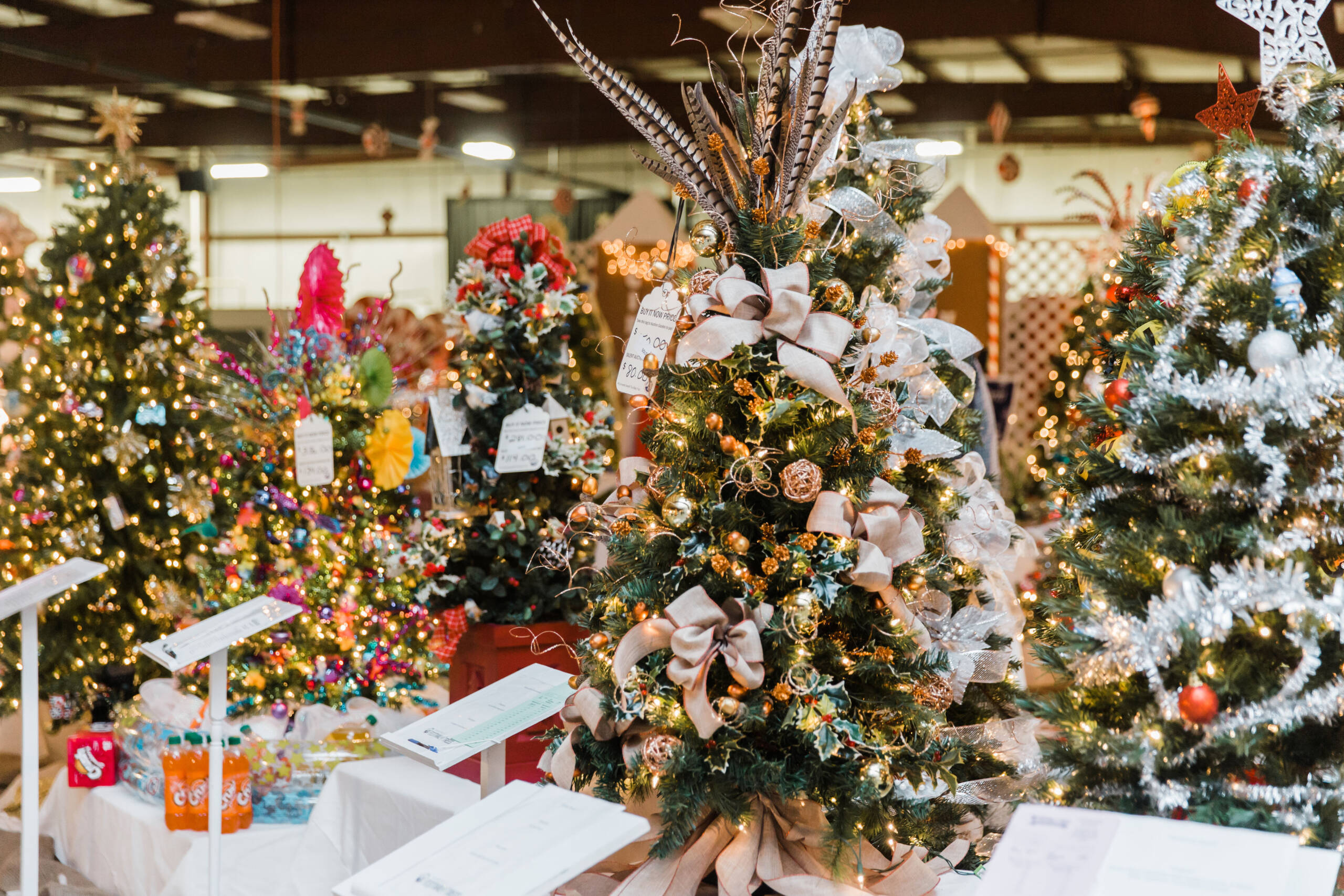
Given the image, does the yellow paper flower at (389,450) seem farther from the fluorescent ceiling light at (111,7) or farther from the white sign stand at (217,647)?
the fluorescent ceiling light at (111,7)

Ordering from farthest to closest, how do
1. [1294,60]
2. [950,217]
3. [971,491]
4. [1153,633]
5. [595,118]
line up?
[595,118], [950,217], [971,491], [1294,60], [1153,633]

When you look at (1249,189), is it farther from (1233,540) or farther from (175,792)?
Result: (175,792)

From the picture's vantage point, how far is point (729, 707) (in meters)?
1.62

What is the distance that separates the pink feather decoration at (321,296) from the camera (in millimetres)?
3160

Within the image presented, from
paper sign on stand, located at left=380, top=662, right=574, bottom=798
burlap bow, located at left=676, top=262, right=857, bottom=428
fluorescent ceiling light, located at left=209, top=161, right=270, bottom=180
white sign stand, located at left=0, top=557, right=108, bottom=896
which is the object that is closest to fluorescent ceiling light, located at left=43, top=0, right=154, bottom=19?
fluorescent ceiling light, located at left=209, top=161, right=270, bottom=180

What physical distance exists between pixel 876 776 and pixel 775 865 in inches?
8.5

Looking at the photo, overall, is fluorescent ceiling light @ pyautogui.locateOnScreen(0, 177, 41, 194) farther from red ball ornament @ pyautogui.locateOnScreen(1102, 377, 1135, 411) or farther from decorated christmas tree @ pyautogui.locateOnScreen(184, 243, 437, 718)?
red ball ornament @ pyautogui.locateOnScreen(1102, 377, 1135, 411)

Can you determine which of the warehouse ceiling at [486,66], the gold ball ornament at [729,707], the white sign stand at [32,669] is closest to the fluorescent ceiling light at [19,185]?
the warehouse ceiling at [486,66]

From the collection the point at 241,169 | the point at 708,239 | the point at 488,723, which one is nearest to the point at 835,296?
the point at 708,239

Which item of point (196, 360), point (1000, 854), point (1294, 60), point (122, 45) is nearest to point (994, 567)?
point (1294, 60)

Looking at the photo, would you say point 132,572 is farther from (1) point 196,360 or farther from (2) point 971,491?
(2) point 971,491

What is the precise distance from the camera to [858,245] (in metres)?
2.28

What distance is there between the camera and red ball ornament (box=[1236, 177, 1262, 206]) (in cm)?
139

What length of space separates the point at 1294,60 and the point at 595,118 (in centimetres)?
652
